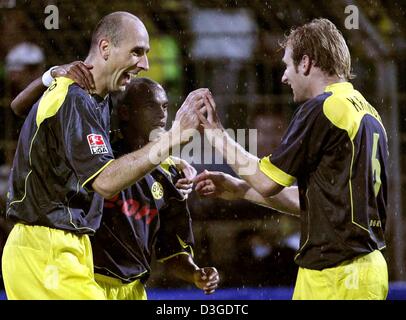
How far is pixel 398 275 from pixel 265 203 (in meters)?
3.12

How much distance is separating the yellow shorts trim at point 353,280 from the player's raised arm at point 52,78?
127 cm

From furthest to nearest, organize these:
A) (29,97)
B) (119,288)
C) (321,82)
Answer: (119,288)
(29,97)
(321,82)

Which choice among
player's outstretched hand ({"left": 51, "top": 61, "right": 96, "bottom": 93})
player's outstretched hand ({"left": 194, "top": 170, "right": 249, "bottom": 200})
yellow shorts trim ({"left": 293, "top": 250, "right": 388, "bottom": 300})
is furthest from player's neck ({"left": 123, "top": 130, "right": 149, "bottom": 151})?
yellow shorts trim ({"left": 293, "top": 250, "right": 388, "bottom": 300})

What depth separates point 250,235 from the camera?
704cm

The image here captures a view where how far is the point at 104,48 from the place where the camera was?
3.85m

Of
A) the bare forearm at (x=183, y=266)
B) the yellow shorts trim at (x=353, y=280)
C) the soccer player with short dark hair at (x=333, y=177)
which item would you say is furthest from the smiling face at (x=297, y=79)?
the bare forearm at (x=183, y=266)

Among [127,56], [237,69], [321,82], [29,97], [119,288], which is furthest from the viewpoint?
[237,69]

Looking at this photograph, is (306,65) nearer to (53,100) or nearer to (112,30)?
(112,30)

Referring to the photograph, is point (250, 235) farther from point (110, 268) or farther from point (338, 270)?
point (338, 270)

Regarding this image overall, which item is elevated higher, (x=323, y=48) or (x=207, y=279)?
(x=323, y=48)

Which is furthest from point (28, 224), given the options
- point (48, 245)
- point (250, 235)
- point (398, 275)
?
point (398, 275)

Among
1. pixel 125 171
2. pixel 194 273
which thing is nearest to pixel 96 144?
pixel 125 171

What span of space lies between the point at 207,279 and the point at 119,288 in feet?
1.43

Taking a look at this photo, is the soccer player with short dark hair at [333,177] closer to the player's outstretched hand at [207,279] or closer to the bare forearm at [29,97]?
the player's outstretched hand at [207,279]
